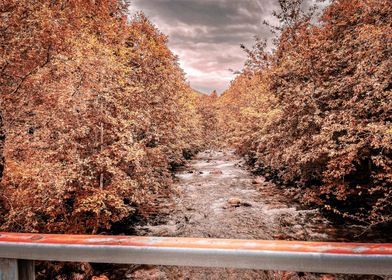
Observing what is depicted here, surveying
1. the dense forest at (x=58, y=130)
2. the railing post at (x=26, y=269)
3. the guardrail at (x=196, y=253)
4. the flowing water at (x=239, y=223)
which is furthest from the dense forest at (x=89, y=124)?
the railing post at (x=26, y=269)

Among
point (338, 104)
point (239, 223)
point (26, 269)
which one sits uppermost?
point (338, 104)

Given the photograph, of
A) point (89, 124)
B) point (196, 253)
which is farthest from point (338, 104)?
point (196, 253)

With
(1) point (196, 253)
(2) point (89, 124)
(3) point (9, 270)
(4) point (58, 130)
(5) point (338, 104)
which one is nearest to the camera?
(1) point (196, 253)

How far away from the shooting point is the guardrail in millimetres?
1199

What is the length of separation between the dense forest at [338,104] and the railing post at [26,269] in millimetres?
7311

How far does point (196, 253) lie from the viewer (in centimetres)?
127

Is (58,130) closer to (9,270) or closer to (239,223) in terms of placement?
(239,223)

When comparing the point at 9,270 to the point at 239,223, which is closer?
the point at 9,270

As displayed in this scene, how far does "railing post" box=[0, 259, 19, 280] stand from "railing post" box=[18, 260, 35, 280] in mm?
21

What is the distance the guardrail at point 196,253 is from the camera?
120cm

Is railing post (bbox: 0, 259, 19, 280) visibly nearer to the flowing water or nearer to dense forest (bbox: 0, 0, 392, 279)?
dense forest (bbox: 0, 0, 392, 279)

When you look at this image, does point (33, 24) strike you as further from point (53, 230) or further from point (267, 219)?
point (267, 219)

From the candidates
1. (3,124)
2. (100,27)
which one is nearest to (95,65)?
(3,124)

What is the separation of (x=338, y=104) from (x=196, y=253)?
1185 cm
